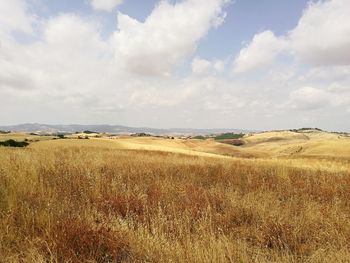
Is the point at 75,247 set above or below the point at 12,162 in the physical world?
below

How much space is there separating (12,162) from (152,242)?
596 centimetres

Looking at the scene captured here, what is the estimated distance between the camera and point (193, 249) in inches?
180

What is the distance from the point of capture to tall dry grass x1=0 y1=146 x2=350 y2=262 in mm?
4750

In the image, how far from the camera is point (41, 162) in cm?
1105

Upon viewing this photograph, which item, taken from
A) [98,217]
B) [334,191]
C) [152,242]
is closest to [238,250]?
[152,242]

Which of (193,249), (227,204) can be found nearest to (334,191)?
(227,204)

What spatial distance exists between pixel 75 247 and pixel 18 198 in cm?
248

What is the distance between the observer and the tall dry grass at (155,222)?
4750 mm

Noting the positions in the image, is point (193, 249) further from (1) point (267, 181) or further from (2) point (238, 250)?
(1) point (267, 181)

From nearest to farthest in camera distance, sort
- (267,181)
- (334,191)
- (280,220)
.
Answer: (280,220) < (334,191) < (267,181)

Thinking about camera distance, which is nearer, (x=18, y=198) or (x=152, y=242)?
(x=152, y=242)

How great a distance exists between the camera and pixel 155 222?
6.05 m

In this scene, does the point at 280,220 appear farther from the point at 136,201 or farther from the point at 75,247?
the point at 75,247

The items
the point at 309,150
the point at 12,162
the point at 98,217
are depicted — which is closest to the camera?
the point at 98,217
